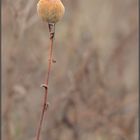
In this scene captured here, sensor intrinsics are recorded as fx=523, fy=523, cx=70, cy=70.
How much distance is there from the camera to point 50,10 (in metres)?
1.12

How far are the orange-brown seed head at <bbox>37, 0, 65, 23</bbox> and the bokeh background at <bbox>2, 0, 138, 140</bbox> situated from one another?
119 cm

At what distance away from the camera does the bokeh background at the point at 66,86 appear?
2.63m

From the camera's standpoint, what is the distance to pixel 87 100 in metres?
2.85

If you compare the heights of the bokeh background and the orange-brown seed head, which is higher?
the orange-brown seed head

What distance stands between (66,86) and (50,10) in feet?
5.83

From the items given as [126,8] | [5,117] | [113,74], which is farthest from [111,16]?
[5,117]

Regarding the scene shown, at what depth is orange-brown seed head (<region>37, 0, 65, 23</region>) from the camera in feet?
3.68

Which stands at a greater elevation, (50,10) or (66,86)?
(50,10)

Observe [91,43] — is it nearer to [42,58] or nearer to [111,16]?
[42,58]

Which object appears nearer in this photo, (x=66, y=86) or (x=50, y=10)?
(x=50, y=10)

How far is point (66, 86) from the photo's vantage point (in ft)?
9.46

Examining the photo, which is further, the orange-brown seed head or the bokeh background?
the bokeh background

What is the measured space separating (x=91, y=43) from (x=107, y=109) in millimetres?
428

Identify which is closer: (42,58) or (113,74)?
(42,58)
